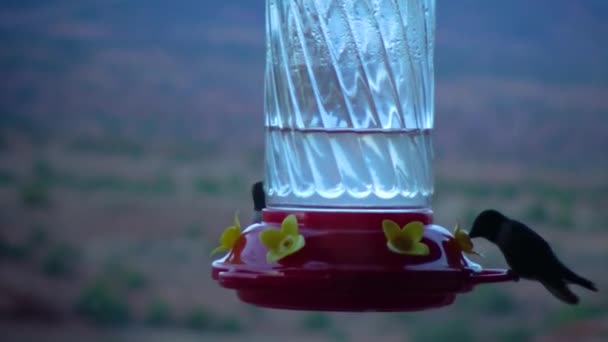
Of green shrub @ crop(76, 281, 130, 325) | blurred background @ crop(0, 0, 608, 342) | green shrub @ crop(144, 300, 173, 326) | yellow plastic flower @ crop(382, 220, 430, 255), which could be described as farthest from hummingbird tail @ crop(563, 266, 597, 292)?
green shrub @ crop(76, 281, 130, 325)

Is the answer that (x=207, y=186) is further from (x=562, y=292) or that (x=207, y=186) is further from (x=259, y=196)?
(x=562, y=292)

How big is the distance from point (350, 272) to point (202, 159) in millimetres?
23895

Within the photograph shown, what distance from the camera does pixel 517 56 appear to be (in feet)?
95.1

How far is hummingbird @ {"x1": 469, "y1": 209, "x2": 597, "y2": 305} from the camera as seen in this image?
3.43 m

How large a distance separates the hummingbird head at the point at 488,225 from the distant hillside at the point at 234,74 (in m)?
23.1

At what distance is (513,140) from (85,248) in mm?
9675

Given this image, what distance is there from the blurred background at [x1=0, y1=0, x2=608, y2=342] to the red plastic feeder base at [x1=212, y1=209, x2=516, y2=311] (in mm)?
15062

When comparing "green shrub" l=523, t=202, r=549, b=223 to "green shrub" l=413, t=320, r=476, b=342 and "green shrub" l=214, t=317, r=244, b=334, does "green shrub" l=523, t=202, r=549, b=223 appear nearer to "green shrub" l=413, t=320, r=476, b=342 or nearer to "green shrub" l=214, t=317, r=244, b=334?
"green shrub" l=413, t=320, r=476, b=342

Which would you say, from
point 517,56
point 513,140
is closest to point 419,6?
point 513,140

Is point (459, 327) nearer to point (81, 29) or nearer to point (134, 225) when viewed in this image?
point (134, 225)

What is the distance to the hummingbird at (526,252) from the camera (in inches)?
135

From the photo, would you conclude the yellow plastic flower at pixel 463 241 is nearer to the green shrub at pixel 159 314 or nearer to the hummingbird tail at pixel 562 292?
the hummingbird tail at pixel 562 292

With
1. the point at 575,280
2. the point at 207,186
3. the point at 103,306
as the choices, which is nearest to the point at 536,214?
the point at 207,186

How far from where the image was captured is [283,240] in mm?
3053
